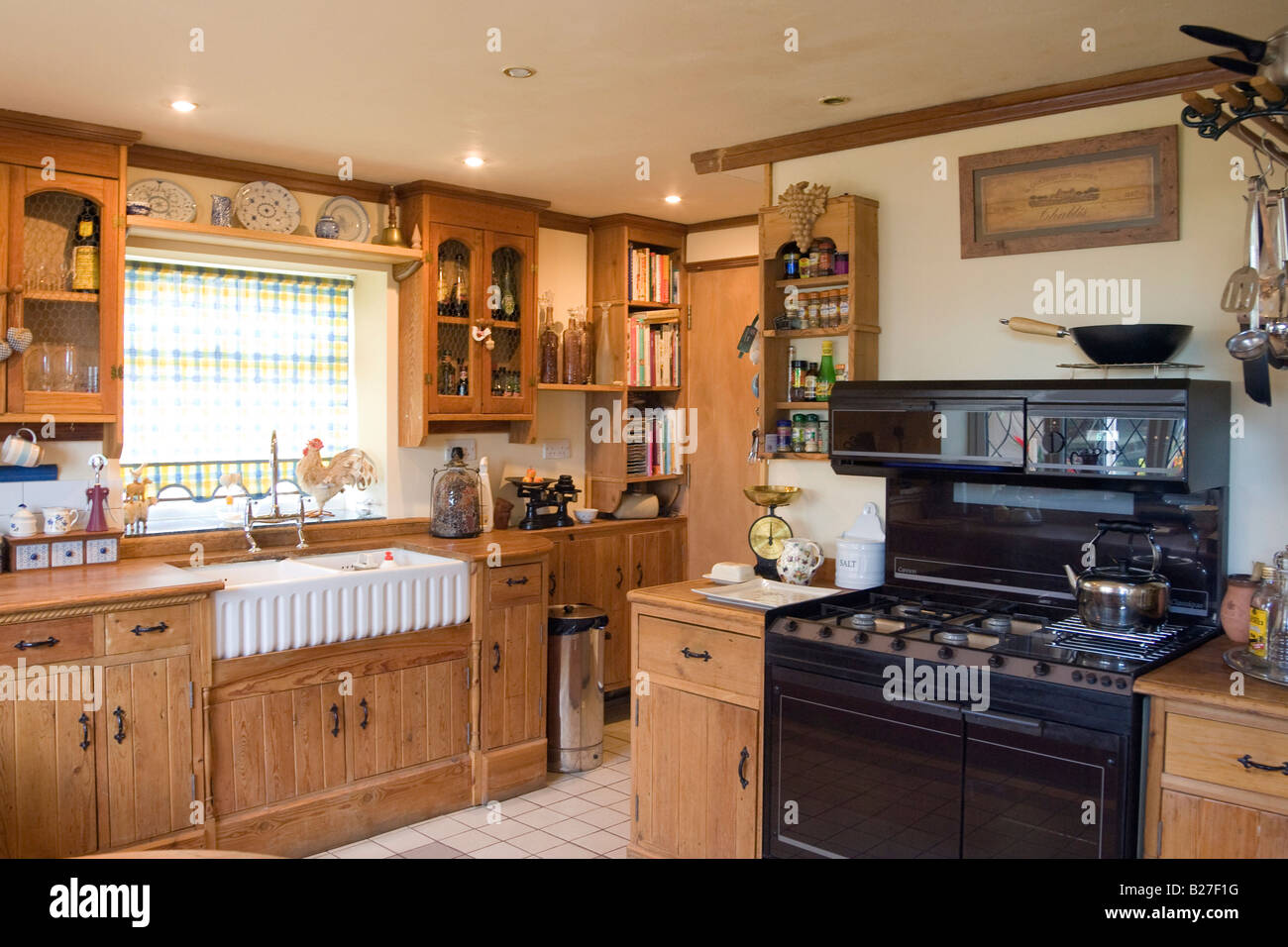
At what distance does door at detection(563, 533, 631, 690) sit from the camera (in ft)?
16.8

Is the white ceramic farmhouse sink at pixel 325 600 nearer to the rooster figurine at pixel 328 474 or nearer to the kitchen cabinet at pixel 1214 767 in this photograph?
the rooster figurine at pixel 328 474

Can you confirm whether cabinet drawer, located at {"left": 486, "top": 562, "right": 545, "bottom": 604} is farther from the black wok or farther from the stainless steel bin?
the black wok

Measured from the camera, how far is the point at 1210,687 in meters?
2.26

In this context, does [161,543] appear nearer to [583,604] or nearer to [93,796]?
[93,796]

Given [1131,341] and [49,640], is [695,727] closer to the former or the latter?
[1131,341]

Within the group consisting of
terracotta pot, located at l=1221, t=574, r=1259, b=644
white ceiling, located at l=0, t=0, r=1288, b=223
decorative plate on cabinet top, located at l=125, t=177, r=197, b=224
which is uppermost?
white ceiling, located at l=0, t=0, r=1288, b=223

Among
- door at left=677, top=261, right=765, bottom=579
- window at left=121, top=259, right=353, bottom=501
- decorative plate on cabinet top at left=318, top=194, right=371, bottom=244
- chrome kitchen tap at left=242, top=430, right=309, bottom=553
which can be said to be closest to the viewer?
chrome kitchen tap at left=242, top=430, right=309, bottom=553

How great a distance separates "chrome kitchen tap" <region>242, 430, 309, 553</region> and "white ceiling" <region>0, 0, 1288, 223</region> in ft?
4.58

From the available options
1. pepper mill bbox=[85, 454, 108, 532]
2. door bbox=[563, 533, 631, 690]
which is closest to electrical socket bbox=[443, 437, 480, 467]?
door bbox=[563, 533, 631, 690]

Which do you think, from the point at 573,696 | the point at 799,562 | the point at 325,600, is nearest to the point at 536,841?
the point at 573,696

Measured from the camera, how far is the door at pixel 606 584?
5.13 meters

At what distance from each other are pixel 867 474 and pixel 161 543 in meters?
2.70

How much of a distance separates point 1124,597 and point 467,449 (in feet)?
10.4

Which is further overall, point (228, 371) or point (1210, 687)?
point (228, 371)
